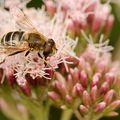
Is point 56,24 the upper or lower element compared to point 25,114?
upper

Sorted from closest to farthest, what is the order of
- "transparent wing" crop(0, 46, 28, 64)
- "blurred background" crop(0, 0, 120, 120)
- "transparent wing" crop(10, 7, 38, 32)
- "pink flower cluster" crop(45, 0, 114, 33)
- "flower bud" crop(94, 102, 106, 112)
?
"transparent wing" crop(0, 46, 28, 64), "flower bud" crop(94, 102, 106, 112), "transparent wing" crop(10, 7, 38, 32), "pink flower cluster" crop(45, 0, 114, 33), "blurred background" crop(0, 0, 120, 120)

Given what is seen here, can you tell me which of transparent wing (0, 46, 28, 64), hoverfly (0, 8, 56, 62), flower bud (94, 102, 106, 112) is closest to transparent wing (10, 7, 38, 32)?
hoverfly (0, 8, 56, 62)

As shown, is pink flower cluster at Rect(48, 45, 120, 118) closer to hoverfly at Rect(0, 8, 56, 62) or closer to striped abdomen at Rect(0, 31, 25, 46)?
hoverfly at Rect(0, 8, 56, 62)

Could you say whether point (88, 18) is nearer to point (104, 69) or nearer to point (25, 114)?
point (104, 69)

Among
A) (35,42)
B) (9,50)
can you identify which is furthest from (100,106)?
(9,50)

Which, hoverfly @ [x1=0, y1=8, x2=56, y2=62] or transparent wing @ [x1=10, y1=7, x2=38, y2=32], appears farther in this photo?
transparent wing @ [x1=10, y1=7, x2=38, y2=32]

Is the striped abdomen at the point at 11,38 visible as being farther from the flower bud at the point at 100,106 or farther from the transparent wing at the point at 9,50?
the flower bud at the point at 100,106

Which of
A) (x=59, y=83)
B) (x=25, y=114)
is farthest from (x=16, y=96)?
(x=59, y=83)

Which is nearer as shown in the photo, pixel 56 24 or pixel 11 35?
pixel 11 35

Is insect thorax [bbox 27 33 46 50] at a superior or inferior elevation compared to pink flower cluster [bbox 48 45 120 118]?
superior
